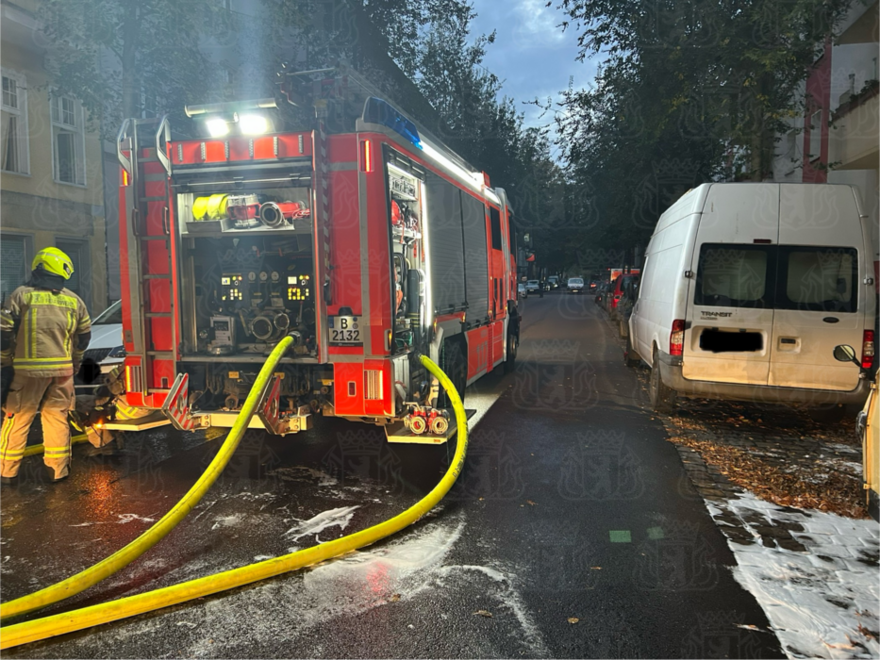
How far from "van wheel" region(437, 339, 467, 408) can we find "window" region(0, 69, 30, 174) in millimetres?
11933

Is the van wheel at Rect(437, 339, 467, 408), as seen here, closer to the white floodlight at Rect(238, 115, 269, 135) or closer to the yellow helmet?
the white floodlight at Rect(238, 115, 269, 135)

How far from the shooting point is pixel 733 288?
7.54 m

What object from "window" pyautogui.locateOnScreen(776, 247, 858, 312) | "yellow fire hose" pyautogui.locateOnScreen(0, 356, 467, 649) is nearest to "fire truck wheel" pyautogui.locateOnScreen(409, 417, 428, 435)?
"yellow fire hose" pyautogui.locateOnScreen(0, 356, 467, 649)

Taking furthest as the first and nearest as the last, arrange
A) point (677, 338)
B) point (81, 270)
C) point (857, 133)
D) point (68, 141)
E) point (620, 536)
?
point (81, 270) < point (68, 141) < point (857, 133) < point (677, 338) < point (620, 536)

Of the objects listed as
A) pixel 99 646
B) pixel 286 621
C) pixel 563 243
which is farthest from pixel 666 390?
pixel 563 243

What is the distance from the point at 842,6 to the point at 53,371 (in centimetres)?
1270

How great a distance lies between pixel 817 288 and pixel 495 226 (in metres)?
4.73

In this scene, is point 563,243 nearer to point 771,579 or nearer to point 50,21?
point 50,21

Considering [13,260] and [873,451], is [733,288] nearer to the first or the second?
[873,451]

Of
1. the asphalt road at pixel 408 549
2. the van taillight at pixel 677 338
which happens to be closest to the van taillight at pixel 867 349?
the van taillight at pixel 677 338

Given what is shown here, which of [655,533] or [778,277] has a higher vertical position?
[778,277]

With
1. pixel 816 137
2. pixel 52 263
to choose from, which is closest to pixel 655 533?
pixel 52 263

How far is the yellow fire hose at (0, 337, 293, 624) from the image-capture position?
333cm

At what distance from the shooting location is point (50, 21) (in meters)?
11.2
